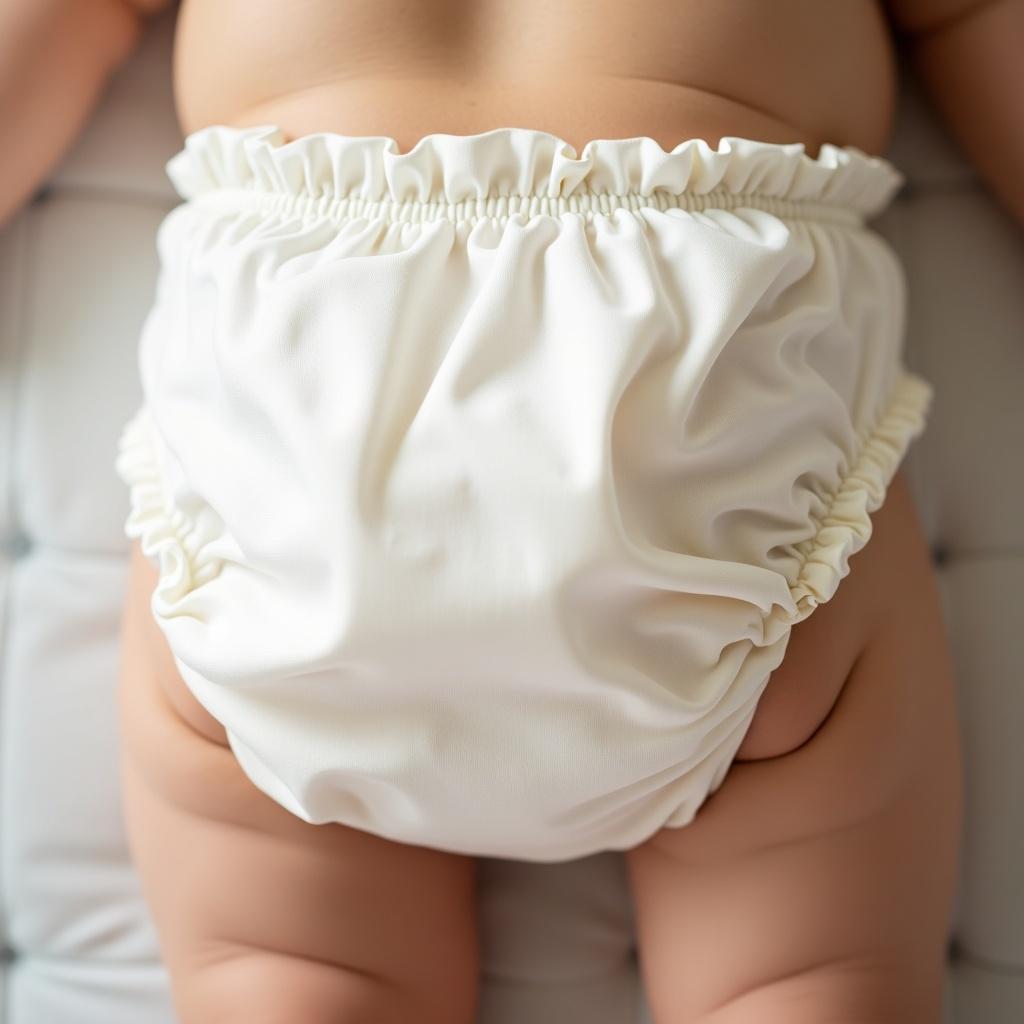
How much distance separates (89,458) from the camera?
1007 mm

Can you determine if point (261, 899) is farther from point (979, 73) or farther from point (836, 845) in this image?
point (979, 73)

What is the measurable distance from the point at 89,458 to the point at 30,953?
1.43ft

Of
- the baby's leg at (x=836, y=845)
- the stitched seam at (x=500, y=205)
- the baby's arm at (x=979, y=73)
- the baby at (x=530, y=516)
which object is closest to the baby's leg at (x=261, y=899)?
the baby at (x=530, y=516)

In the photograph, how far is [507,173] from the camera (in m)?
0.70

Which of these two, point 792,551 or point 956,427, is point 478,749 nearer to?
point 792,551

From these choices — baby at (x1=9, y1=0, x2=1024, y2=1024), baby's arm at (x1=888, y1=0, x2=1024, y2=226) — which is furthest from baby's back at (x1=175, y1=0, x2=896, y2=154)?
baby's arm at (x1=888, y1=0, x2=1024, y2=226)

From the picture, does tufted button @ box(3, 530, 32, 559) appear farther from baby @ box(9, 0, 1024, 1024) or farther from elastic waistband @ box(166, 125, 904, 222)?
elastic waistband @ box(166, 125, 904, 222)

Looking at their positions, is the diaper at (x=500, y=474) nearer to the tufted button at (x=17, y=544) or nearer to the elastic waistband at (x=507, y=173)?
the elastic waistband at (x=507, y=173)

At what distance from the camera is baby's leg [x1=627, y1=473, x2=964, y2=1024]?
753mm

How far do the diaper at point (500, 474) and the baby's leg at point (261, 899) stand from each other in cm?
5

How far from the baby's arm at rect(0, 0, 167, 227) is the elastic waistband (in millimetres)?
276

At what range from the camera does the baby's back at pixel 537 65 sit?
2.43 feet

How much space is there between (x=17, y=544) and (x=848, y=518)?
2.43 ft

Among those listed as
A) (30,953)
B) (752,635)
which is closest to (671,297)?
(752,635)
